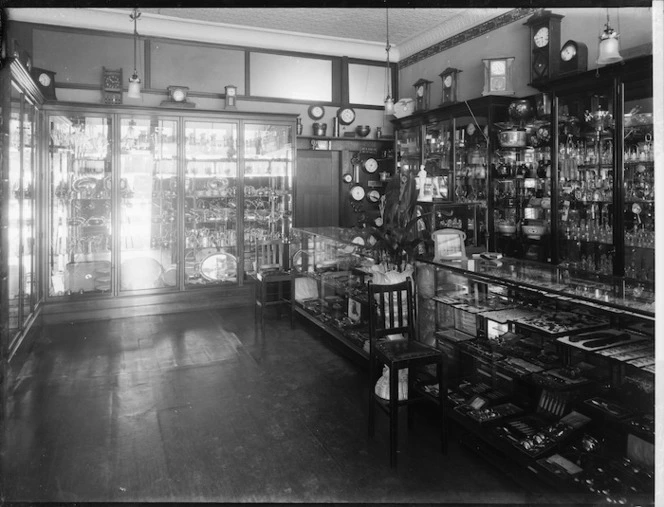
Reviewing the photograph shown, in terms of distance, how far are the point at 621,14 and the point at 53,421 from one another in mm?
5264

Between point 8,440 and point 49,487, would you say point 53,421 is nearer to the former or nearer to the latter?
point 8,440

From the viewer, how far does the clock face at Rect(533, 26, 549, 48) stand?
5.16 meters

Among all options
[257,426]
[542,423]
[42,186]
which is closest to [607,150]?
[542,423]

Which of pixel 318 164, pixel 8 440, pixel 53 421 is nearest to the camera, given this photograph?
pixel 8 440

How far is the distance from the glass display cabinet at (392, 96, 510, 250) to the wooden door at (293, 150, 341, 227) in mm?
1269

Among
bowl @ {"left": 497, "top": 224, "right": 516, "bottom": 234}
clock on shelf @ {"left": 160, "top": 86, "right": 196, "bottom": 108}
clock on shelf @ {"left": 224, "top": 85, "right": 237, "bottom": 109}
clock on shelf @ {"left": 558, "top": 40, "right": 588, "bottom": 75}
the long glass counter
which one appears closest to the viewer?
the long glass counter

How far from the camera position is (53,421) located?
3.31 meters

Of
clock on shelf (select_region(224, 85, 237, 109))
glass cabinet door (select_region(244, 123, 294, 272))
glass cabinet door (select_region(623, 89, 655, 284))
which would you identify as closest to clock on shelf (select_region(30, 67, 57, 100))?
clock on shelf (select_region(224, 85, 237, 109))

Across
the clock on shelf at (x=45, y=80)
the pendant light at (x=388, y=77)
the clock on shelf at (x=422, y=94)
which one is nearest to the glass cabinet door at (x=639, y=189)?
the pendant light at (x=388, y=77)

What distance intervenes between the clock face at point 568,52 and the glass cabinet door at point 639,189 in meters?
0.76

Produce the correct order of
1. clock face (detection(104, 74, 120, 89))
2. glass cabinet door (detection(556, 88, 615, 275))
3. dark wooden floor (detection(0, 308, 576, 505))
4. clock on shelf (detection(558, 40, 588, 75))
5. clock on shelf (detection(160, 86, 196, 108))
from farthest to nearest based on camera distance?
1. clock on shelf (detection(160, 86, 196, 108))
2. clock face (detection(104, 74, 120, 89))
3. clock on shelf (detection(558, 40, 588, 75))
4. glass cabinet door (detection(556, 88, 615, 275))
5. dark wooden floor (detection(0, 308, 576, 505))

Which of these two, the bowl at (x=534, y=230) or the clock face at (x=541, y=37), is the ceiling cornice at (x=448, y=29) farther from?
the bowl at (x=534, y=230)

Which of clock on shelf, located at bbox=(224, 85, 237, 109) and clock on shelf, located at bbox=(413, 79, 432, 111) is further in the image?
clock on shelf, located at bbox=(413, 79, 432, 111)

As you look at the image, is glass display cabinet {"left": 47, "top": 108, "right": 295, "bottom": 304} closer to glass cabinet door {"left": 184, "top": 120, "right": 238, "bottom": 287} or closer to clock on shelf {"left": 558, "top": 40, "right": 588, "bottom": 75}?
glass cabinet door {"left": 184, "top": 120, "right": 238, "bottom": 287}
